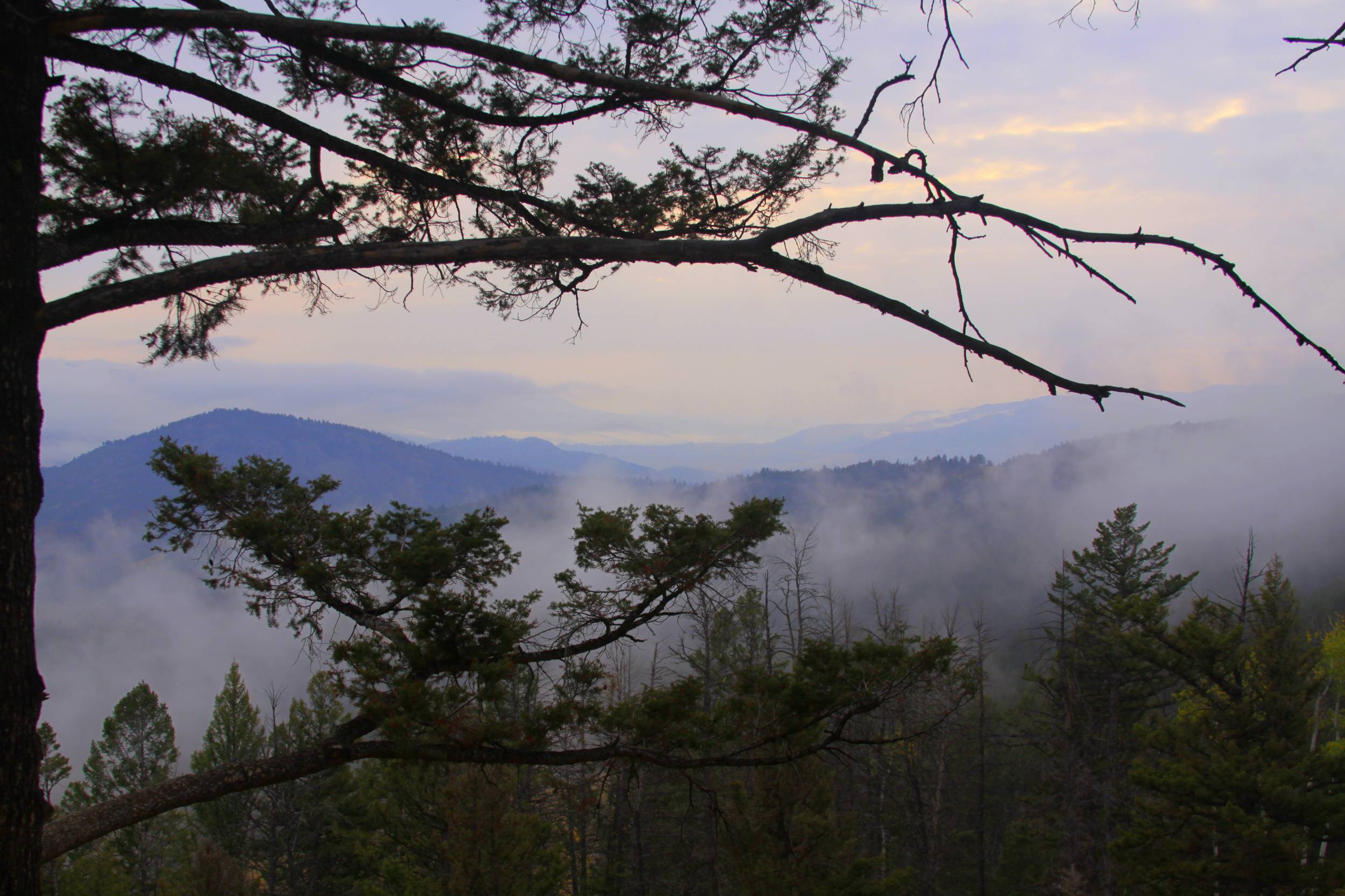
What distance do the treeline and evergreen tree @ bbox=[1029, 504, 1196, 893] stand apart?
108 mm

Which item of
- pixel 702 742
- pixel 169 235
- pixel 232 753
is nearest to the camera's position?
pixel 169 235

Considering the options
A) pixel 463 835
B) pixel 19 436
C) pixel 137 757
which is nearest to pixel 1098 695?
pixel 463 835

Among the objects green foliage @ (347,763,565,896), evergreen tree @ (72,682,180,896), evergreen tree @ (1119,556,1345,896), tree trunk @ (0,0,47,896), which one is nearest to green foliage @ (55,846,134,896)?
green foliage @ (347,763,565,896)

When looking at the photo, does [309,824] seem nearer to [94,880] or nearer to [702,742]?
[94,880]

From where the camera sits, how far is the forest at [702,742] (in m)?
5.52

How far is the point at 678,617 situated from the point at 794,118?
4894 millimetres

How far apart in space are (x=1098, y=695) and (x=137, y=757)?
32.3 metres

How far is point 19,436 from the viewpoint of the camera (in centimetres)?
279

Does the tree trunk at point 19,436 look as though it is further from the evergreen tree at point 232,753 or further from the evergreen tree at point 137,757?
the evergreen tree at point 137,757

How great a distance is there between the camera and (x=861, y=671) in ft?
18.5

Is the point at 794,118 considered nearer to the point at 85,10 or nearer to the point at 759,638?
the point at 85,10

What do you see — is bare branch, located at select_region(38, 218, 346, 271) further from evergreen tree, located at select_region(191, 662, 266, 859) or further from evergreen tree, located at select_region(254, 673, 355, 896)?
evergreen tree, located at select_region(191, 662, 266, 859)

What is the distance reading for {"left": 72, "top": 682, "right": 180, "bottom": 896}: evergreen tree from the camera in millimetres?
26234

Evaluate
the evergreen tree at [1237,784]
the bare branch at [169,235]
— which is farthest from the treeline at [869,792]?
the bare branch at [169,235]
